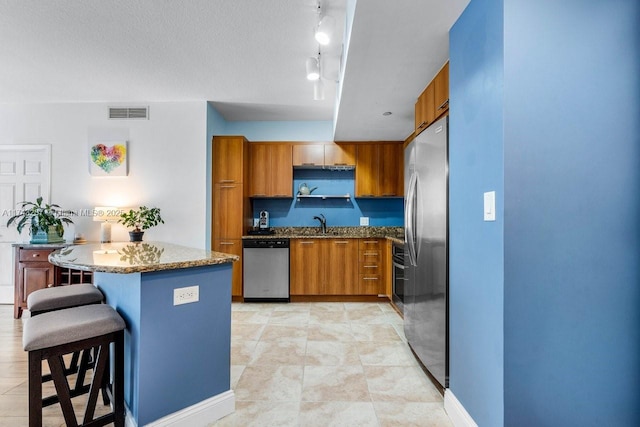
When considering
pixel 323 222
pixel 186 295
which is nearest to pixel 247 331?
pixel 186 295

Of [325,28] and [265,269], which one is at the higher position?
[325,28]

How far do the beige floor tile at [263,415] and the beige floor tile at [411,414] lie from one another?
20.3 inches

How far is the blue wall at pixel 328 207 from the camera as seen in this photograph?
15.9 ft

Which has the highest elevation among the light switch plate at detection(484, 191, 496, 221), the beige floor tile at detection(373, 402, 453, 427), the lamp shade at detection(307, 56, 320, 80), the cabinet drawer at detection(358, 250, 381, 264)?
the lamp shade at detection(307, 56, 320, 80)

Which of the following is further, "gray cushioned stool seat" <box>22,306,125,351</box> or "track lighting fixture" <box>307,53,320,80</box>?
"track lighting fixture" <box>307,53,320,80</box>

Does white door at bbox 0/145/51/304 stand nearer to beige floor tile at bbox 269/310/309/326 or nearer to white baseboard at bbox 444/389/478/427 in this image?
beige floor tile at bbox 269/310/309/326

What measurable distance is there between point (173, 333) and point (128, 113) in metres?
3.65

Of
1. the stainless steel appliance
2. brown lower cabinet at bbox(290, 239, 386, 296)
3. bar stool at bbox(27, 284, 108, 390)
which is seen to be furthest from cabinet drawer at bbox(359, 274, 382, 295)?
bar stool at bbox(27, 284, 108, 390)

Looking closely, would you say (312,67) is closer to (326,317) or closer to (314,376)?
(314,376)

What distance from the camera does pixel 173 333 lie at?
163cm

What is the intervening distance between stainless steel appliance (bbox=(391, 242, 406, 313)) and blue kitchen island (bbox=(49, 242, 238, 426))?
2228mm

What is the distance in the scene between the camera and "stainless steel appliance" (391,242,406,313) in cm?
353

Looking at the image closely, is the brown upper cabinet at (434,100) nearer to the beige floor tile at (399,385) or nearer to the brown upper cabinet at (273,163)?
the beige floor tile at (399,385)

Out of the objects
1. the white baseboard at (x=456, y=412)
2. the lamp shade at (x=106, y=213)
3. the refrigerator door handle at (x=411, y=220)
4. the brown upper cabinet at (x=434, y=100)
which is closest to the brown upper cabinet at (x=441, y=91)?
the brown upper cabinet at (x=434, y=100)
